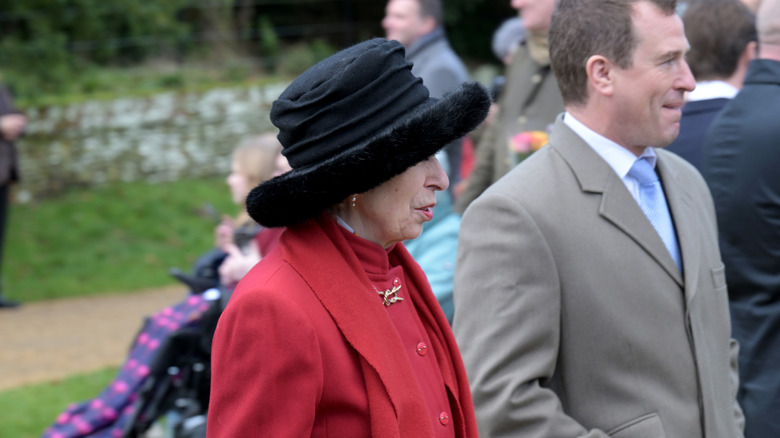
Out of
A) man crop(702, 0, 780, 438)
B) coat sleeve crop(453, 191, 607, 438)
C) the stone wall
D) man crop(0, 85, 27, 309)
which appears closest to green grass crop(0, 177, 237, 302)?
the stone wall

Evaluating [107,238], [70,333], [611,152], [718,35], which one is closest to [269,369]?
[611,152]

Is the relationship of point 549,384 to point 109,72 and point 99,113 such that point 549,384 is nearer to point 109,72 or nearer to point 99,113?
point 99,113

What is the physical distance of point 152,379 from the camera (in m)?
4.24

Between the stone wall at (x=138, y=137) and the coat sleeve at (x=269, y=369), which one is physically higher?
the stone wall at (x=138, y=137)

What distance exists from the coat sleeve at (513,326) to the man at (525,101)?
1.91 metres

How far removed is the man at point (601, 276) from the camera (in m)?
2.43

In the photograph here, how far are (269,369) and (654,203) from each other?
1.36 m

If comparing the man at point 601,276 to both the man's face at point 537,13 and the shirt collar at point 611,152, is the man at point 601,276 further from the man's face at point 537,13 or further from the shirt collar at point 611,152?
the man's face at point 537,13

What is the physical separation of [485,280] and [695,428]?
26.5 inches

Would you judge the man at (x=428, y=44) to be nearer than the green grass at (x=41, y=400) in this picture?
No

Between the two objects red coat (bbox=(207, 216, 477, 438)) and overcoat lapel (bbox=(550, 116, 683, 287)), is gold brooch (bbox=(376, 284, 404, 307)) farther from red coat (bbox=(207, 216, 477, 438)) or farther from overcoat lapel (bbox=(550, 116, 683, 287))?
overcoat lapel (bbox=(550, 116, 683, 287))

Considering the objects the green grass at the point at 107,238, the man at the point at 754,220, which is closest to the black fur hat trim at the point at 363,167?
the man at the point at 754,220

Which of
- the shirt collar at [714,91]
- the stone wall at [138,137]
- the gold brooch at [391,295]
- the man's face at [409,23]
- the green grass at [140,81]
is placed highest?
the green grass at [140,81]

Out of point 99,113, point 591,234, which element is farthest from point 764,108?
point 99,113
